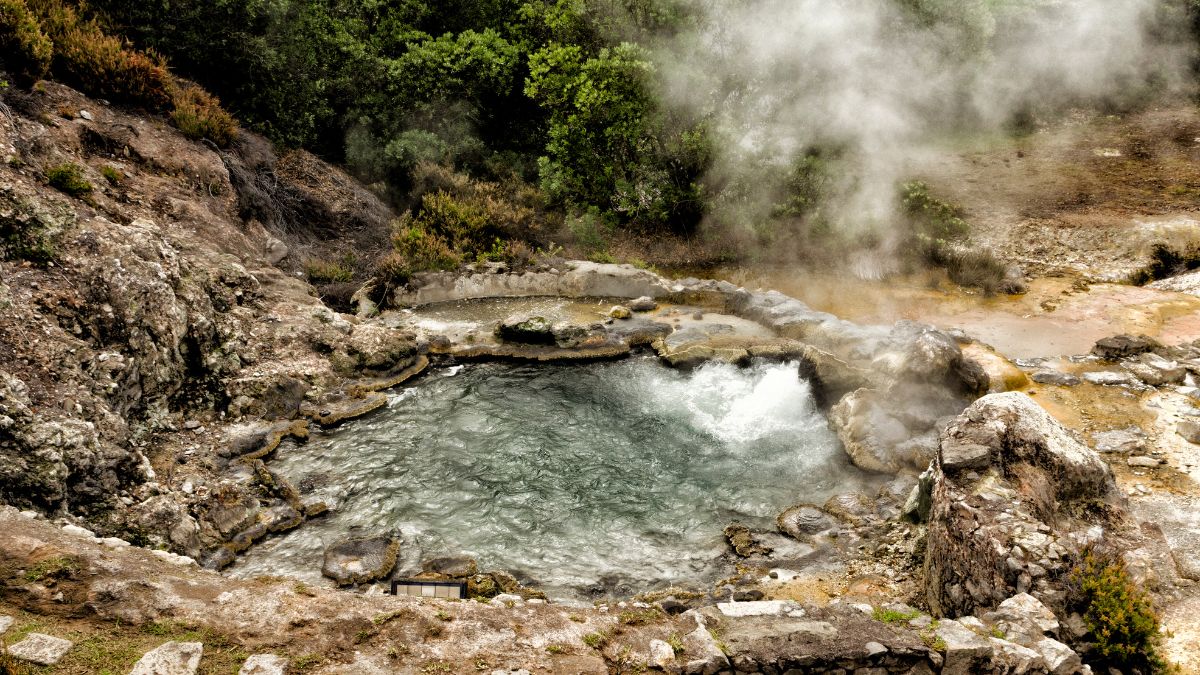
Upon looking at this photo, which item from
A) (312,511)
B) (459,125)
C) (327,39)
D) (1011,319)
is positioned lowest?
(312,511)

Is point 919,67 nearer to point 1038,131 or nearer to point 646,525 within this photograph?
point 1038,131

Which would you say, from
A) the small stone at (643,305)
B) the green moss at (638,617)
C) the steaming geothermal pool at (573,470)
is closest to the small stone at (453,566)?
the steaming geothermal pool at (573,470)

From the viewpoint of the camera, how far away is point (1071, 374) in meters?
9.25

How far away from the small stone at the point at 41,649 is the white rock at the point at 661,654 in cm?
331

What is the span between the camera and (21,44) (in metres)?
9.84

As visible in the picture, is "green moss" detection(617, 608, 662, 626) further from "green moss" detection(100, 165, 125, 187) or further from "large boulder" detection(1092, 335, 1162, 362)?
"green moss" detection(100, 165, 125, 187)

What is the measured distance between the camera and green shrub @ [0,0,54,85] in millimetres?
9695

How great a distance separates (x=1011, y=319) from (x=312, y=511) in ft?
37.2

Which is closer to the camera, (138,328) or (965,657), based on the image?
(965,657)

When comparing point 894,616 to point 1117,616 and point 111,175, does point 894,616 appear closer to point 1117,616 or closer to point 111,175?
point 1117,616

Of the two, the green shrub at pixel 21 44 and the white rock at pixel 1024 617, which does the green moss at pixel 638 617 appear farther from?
the green shrub at pixel 21 44

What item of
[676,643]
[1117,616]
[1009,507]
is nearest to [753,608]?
[676,643]

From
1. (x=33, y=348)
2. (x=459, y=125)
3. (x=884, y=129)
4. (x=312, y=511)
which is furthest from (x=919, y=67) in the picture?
(x=33, y=348)

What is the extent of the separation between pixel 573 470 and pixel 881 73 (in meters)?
13.2
